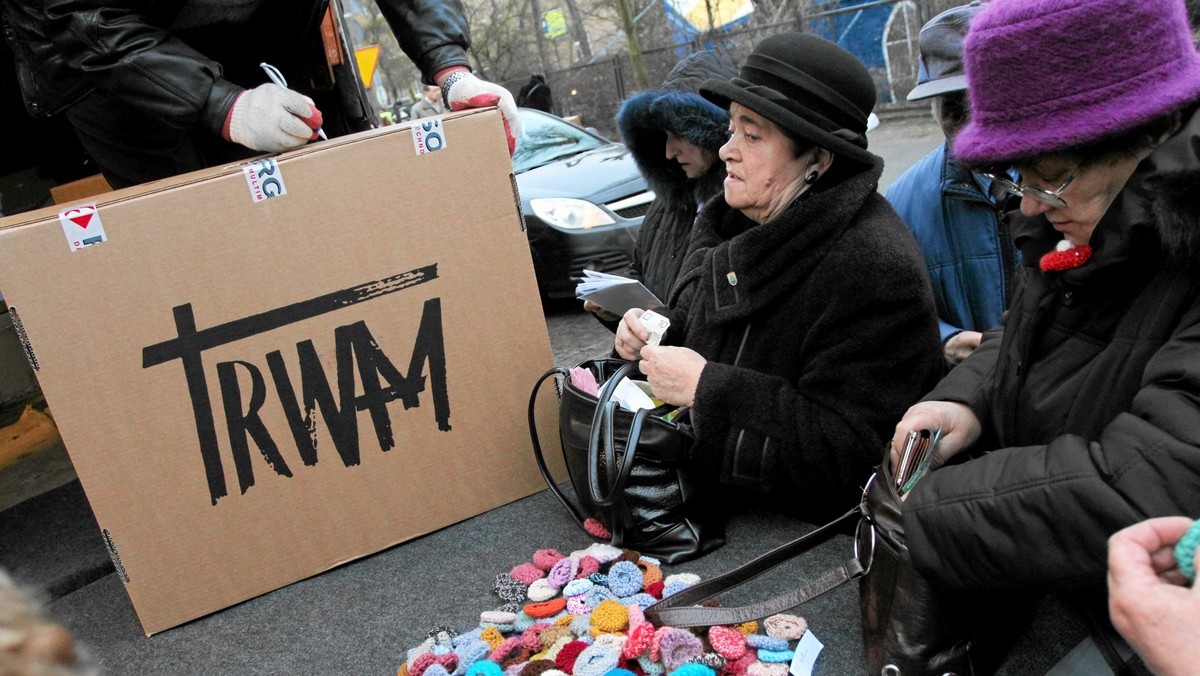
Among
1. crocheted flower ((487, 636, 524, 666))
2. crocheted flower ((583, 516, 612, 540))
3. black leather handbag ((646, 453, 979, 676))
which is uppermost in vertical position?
black leather handbag ((646, 453, 979, 676))

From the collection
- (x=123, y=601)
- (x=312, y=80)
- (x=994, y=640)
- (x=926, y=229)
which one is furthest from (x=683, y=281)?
(x=123, y=601)

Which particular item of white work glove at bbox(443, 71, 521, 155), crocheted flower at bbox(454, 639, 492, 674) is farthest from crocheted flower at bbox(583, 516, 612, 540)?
white work glove at bbox(443, 71, 521, 155)

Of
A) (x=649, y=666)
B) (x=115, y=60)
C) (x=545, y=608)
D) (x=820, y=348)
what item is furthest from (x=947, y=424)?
(x=115, y=60)

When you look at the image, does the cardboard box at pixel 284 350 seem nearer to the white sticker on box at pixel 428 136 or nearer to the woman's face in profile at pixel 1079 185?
the white sticker on box at pixel 428 136

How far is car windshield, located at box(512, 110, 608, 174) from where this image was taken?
20.5 feet

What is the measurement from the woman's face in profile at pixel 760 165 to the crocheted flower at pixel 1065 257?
764 mm

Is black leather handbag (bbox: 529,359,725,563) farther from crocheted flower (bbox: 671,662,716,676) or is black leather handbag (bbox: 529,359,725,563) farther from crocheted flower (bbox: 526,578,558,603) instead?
crocheted flower (bbox: 671,662,716,676)

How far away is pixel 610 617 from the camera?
2.06 m

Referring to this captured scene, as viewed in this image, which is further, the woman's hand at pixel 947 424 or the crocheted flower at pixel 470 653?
the crocheted flower at pixel 470 653

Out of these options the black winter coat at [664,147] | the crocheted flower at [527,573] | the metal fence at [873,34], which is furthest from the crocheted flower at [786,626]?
the metal fence at [873,34]

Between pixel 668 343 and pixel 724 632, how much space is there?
879mm

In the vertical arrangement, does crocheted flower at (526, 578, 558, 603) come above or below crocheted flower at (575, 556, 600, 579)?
below

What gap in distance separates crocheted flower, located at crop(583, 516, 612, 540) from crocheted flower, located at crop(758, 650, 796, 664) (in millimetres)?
659

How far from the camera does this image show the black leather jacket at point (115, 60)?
2221mm
